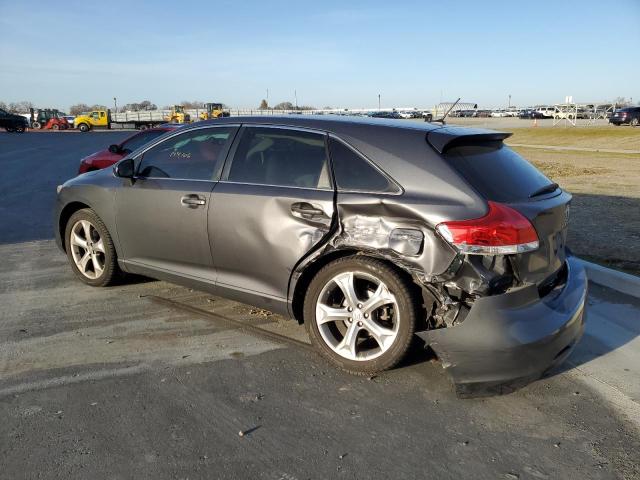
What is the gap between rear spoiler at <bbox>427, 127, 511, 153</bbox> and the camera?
3.41m

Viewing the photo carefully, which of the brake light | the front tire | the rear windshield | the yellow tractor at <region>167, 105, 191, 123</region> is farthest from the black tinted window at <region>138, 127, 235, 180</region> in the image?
the yellow tractor at <region>167, 105, 191, 123</region>

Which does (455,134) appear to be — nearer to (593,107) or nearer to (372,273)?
(372,273)

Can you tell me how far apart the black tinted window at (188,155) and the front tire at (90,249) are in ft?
2.45

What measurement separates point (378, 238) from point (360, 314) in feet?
1.67

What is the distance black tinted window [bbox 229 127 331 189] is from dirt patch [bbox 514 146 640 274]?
3817 mm

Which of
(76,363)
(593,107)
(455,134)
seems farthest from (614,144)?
(593,107)

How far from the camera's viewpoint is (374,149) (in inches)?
139

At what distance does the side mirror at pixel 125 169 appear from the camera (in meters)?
4.70

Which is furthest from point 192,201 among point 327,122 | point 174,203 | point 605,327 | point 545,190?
point 605,327

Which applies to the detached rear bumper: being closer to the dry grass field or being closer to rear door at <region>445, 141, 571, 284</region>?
rear door at <region>445, 141, 571, 284</region>

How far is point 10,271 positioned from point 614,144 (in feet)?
83.5

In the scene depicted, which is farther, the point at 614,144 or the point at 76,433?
the point at 614,144

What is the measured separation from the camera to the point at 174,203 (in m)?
4.34

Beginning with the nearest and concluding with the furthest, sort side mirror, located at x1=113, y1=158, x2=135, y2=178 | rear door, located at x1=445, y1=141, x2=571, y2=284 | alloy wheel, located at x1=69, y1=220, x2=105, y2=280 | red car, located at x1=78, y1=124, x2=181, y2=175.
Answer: rear door, located at x1=445, y1=141, x2=571, y2=284 < side mirror, located at x1=113, y1=158, x2=135, y2=178 < alloy wheel, located at x1=69, y1=220, x2=105, y2=280 < red car, located at x1=78, y1=124, x2=181, y2=175
